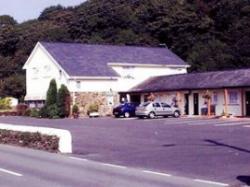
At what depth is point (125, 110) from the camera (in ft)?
180

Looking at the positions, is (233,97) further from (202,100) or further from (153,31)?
(153,31)

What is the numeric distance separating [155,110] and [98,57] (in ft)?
47.1

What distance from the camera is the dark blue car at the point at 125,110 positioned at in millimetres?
54781

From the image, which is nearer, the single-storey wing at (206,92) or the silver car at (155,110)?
the single-storey wing at (206,92)

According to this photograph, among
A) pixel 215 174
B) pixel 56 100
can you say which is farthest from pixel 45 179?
pixel 56 100

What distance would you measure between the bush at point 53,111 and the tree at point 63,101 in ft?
1.42

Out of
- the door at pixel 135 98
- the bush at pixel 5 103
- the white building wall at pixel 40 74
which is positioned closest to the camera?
the white building wall at pixel 40 74

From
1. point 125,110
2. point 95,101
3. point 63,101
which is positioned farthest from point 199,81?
point 63,101

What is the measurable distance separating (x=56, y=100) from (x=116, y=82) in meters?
7.08

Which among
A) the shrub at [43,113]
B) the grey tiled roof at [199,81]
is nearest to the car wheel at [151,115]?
the grey tiled roof at [199,81]

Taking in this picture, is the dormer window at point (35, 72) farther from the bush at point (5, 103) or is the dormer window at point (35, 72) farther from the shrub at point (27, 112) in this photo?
the bush at point (5, 103)

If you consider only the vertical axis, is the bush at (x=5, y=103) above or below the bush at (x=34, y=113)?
above

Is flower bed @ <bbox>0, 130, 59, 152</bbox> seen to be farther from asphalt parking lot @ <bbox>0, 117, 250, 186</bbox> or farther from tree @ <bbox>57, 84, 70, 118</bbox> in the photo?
tree @ <bbox>57, 84, 70, 118</bbox>

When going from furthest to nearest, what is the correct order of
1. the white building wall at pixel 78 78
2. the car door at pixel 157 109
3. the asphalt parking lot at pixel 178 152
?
the white building wall at pixel 78 78 < the car door at pixel 157 109 < the asphalt parking lot at pixel 178 152
